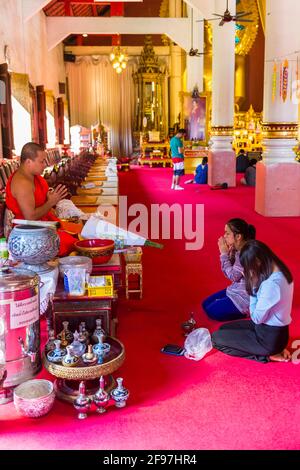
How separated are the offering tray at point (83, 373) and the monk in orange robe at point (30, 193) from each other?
1335mm

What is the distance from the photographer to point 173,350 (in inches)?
121

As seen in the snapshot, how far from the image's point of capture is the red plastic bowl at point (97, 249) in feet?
11.2

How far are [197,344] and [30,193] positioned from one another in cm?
160

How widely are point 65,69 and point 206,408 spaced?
19787 millimetres

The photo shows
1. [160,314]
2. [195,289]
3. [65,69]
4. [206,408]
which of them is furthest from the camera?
[65,69]

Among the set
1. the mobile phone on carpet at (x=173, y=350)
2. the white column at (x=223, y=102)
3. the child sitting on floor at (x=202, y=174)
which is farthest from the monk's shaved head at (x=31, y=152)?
the child sitting on floor at (x=202, y=174)

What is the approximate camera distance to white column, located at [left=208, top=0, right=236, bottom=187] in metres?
10.8

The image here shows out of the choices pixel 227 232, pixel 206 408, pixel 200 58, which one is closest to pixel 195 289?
pixel 227 232

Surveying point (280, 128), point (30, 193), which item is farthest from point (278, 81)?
point (30, 193)

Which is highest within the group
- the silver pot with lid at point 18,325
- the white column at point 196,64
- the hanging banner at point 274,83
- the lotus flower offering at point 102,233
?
the white column at point 196,64

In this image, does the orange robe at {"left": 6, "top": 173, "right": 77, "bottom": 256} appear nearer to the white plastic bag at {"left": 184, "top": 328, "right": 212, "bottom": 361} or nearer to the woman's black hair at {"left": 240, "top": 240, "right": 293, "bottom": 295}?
the white plastic bag at {"left": 184, "top": 328, "right": 212, "bottom": 361}

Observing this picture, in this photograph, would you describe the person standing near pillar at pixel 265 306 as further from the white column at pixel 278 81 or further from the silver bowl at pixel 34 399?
the white column at pixel 278 81

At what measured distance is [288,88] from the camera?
724cm
